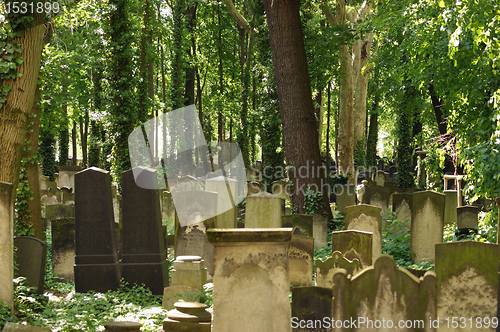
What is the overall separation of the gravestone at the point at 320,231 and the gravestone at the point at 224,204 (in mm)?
1749

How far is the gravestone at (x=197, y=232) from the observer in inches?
324

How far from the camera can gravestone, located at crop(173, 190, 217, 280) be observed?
8242 millimetres

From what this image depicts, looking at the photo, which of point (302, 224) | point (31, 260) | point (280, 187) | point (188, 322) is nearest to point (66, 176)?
point (280, 187)

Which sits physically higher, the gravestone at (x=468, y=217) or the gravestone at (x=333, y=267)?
the gravestone at (x=468, y=217)

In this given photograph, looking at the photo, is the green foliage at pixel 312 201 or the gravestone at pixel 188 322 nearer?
the gravestone at pixel 188 322

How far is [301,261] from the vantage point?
666 cm

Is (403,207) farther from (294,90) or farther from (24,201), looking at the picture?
(24,201)

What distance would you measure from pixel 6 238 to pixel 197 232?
373 centimetres

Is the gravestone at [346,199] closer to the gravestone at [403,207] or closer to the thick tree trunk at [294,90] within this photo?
the gravestone at [403,207]

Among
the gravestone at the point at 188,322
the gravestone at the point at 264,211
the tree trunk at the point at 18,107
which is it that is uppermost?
the tree trunk at the point at 18,107

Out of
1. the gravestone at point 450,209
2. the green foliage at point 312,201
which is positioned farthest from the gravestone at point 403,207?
the green foliage at point 312,201

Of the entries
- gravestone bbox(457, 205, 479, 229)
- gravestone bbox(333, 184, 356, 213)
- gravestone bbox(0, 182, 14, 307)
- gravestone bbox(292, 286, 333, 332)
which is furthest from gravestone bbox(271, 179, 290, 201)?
gravestone bbox(292, 286, 333, 332)

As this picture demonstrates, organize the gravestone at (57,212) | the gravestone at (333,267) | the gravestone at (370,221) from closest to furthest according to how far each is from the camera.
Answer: the gravestone at (333,267) → the gravestone at (370,221) → the gravestone at (57,212)

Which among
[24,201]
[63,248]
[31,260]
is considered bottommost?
[63,248]
